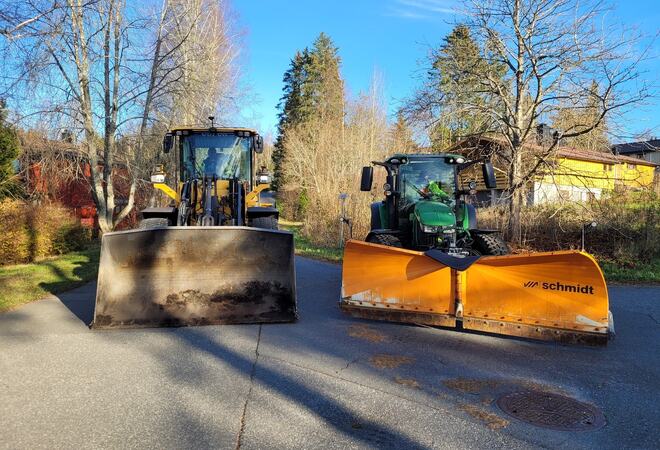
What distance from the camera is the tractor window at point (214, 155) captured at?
392 inches

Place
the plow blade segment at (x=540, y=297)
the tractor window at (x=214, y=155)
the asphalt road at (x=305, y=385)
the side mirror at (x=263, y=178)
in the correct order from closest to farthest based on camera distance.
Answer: the asphalt road at (x=305, y=385), the plow blade segment at (x=540, y=297), the tractor window at (x=214, y=155), the side mirror at (x=263, y=178)

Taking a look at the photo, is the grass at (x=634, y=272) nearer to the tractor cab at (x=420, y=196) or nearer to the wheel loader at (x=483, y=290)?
the tractor cab at (x=420, y=196)

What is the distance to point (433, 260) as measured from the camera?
6.34 metres

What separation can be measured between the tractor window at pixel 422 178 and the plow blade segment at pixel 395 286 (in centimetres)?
298

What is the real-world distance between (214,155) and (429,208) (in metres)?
4.39

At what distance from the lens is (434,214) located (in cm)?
823

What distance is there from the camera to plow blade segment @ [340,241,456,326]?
6.21m

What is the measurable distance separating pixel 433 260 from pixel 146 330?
3.74 metres

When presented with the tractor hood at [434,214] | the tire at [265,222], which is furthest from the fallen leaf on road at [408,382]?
the tire at [265,222]

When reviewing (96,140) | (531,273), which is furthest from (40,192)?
(531,273)

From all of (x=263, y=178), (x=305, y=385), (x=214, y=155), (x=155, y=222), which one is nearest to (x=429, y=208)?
(x=263, y=178)

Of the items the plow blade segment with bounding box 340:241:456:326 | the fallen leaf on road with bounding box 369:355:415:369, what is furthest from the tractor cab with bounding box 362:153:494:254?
the fallen leaf on road with bounding box 369:355:415:369

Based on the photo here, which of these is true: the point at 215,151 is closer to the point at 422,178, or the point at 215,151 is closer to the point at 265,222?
the point at 265,222

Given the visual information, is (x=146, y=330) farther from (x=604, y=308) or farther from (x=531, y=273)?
(x=604, y=308)
